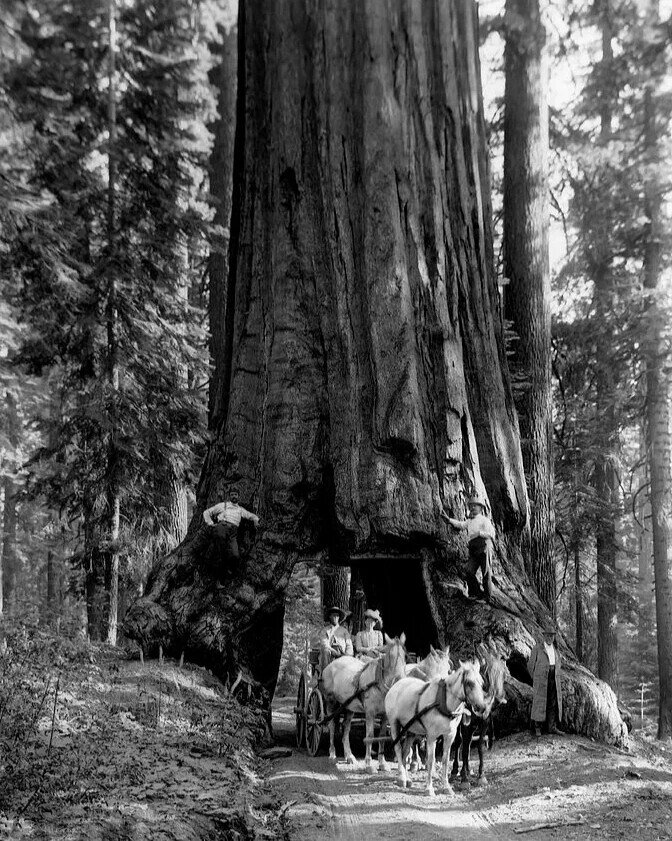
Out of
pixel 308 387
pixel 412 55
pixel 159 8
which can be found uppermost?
pixel 159 8

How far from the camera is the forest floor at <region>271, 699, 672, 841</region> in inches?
253

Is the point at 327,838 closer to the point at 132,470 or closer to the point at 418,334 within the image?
the point at 418,334

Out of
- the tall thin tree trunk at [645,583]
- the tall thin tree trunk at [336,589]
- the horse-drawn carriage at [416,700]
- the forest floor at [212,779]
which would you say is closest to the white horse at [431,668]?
the horse-drawn carriage at [416,700]

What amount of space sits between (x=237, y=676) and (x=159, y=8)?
43.5 feet

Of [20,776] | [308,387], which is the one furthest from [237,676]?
[20,776]

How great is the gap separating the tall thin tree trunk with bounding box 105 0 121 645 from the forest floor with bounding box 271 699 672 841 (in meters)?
5.70

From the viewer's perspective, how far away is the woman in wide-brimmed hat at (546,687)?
873 centimetres

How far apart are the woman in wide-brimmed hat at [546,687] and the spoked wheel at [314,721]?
7.53ft

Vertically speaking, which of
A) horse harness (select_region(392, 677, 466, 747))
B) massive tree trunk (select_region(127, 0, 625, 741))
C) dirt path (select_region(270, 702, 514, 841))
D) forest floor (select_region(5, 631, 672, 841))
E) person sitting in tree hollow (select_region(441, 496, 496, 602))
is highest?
massive tree trunk (select_region(127, 0, 625, 741))

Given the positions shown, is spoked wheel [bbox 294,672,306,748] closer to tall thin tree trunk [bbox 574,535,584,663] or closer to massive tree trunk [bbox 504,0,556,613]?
massive tree trunk [bbox 504,0,556,613]

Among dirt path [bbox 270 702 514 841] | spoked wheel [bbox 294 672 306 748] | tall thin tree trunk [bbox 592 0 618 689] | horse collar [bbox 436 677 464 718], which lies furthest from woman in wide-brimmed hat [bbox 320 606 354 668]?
tall thin tree trunk [bbox 592 0 618 689]

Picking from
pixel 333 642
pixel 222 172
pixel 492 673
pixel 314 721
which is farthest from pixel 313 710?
pixel 222 172

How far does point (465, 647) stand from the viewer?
A: 30.4 ft

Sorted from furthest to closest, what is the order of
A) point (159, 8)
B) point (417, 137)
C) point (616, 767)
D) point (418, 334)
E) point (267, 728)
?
point (159, 8), point (417, 137), point (418, 334), point (267, 728), point (616, 767)
